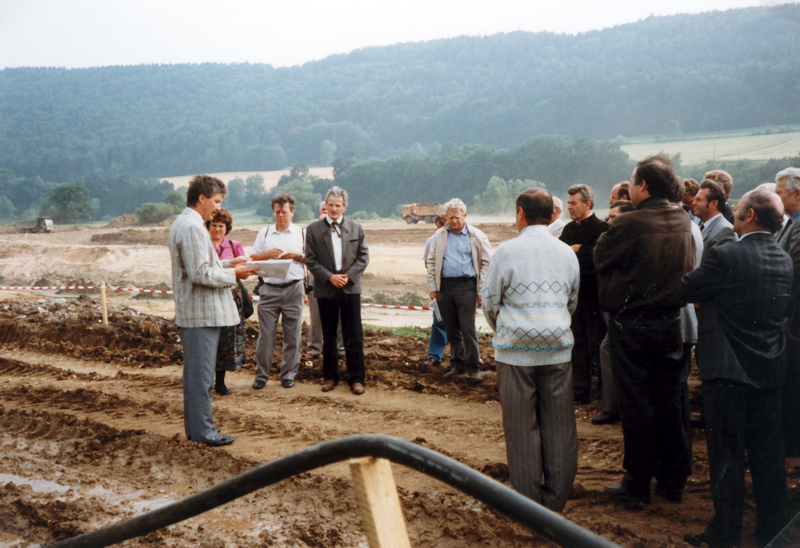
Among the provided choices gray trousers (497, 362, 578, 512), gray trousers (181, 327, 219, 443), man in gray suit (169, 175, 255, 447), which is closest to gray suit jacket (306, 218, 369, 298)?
man in gray suit (169, 175, 255, 447)

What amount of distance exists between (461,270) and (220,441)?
3.07 m

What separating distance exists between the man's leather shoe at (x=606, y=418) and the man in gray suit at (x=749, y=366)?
83.2 inches

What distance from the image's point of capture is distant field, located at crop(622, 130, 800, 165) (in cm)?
3738

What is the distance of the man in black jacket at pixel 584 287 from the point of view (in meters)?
5.71

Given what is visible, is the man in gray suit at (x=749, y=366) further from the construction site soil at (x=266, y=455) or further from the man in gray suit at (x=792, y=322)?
the man in gray suit at (x=792, y=322)

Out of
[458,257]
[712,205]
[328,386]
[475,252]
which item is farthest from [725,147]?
[328,386]

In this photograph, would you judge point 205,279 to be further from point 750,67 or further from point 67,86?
point 67,86

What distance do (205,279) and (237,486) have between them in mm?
3497

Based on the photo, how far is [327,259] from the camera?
6578 mm

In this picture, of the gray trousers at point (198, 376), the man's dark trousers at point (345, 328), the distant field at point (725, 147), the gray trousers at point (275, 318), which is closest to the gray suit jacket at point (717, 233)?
the man's dark trousers at point (345, 328)

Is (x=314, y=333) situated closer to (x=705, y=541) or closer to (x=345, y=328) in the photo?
(x=345, y=328)

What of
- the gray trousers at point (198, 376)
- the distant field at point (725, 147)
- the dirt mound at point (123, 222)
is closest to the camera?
the gray trousers at point (198, 376)

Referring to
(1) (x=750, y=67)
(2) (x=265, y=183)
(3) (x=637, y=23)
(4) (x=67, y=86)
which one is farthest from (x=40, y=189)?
(3) (x=637, y=23)

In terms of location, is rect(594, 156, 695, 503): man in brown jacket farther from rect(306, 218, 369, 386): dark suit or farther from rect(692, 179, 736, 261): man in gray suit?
rect(306, 218, 369, 386): dark suit
